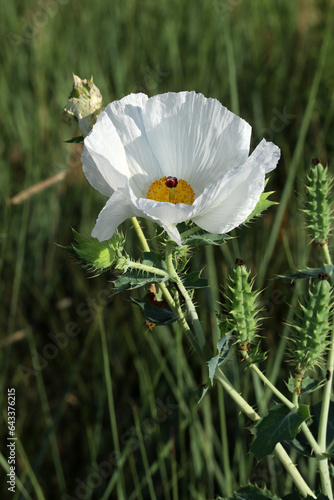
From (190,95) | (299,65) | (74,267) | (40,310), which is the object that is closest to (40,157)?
(74,267)

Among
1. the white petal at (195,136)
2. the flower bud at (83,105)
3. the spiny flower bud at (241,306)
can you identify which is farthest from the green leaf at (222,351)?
the flower bud at (83,105)

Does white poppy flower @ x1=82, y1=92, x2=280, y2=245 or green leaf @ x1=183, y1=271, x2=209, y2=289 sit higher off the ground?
white poppy flower @ x1=82, y1=92, x2=280, y2=245

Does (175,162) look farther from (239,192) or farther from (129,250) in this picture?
(129,250)

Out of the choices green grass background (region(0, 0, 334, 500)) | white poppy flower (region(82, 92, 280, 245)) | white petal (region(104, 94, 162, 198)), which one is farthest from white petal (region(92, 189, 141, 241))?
green grass background (region(0, 0, 334, 500))

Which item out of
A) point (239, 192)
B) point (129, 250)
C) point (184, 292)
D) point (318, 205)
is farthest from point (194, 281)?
point (129, 250)

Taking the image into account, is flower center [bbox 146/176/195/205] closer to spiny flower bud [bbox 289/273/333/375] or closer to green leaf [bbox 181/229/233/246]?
green leaf [bbox 181/229/233/246]
